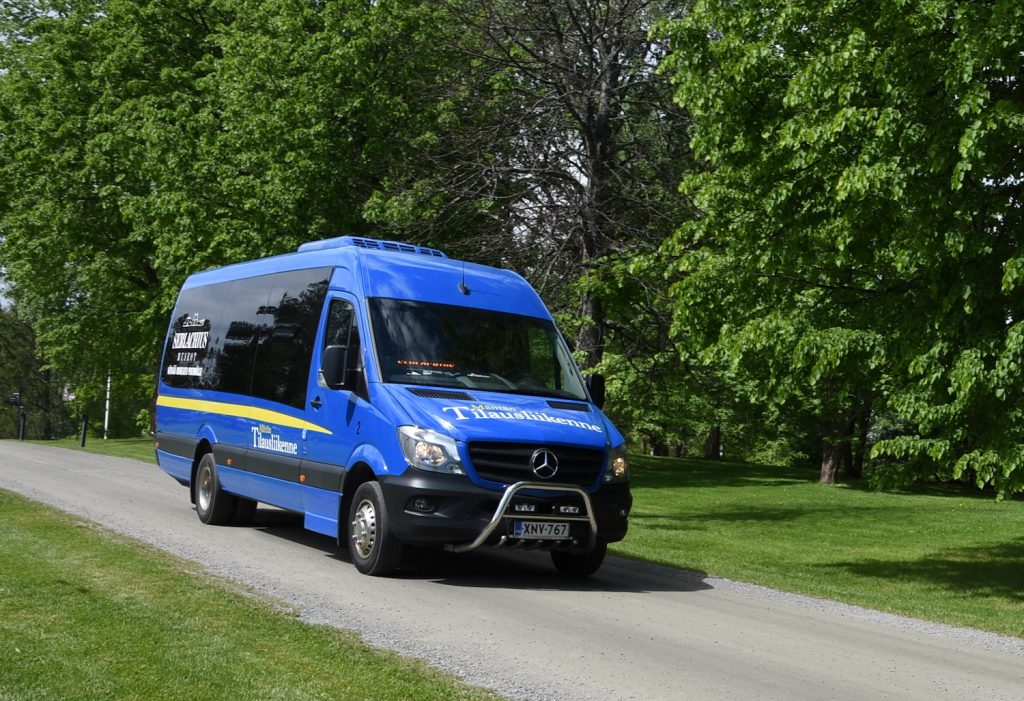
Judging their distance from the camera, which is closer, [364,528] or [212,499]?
[364,528]

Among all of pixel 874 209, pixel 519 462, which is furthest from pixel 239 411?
pixel 874 209

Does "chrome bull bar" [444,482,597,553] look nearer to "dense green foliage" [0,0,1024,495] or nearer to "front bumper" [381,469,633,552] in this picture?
"front bumper" [381,469,633,552]

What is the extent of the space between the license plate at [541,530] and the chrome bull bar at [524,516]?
0.04 m

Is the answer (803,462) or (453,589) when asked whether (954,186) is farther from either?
(803,462)

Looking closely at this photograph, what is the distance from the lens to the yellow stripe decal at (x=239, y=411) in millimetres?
12330

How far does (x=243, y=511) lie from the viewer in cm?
1466

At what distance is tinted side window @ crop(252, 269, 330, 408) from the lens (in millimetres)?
12461

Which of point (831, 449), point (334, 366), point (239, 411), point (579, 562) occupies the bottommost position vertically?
point (579, 562)

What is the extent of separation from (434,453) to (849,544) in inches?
419

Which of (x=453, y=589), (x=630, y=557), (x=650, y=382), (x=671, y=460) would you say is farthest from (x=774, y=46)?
(x=671, y=460)

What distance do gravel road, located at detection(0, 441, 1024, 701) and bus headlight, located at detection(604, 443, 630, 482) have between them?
1009 mm

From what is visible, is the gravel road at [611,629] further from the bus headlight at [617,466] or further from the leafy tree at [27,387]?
the leafy tree at [27,387]

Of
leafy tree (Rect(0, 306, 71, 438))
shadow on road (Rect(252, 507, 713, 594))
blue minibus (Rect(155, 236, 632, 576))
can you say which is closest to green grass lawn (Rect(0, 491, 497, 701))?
blue minibus (Rect(155, 236, 632, 576))

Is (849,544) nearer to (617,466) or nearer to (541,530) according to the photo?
(617,466)
